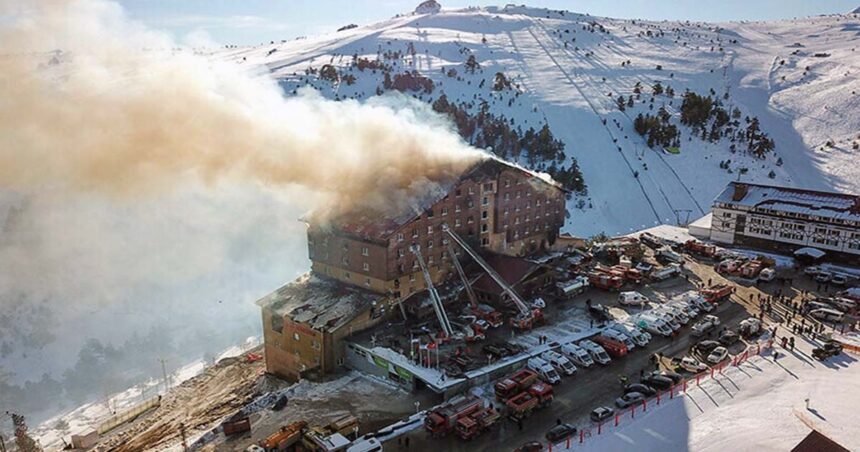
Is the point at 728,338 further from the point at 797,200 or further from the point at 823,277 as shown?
the point at 797,200

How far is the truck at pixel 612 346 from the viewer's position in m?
34.6

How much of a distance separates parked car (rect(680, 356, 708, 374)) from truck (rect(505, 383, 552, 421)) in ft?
27.0

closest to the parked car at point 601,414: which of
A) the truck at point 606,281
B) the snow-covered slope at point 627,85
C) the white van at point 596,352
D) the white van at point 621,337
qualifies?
the white van at point 596,352

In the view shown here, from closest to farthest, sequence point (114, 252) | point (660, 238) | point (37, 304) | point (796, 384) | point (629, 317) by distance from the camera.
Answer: point (796, 384)
point (629, 317)
point (660, 238)
point (37, 304)
point (114, 252)

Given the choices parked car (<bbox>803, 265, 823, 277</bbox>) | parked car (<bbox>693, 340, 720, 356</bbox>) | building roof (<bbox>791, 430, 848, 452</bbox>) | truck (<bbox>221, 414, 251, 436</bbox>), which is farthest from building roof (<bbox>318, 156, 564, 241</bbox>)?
building roof (<bbox>791, 430, 848, 452</bbox>)

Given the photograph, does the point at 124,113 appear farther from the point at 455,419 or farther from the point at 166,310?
the point at 166,310

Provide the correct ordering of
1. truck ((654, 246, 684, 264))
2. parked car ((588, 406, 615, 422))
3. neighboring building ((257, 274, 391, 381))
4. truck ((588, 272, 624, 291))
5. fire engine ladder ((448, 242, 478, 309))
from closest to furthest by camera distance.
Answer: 1. parked car ((588, 406, 615, 422))
2. neighboring building ((257, 274, 391, 381))
3. fire engine ladder ((448, 242, 478, 309))
4. truck ((588, 272, 624, 291))
5. truck ((654, 246, 684, 264))

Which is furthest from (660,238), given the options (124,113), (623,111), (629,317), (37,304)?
(37,304)

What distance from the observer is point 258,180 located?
4478 centimetres

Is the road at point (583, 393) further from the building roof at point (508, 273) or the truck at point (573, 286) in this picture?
the building roof at point (508, 273)

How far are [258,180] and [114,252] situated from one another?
42.7 m

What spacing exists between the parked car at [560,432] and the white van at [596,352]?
7392 millimetres

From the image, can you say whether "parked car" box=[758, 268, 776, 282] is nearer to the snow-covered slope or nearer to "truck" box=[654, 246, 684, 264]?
"truck" box=[654, 246, 684, 264]

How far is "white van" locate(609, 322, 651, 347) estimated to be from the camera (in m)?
35.7
